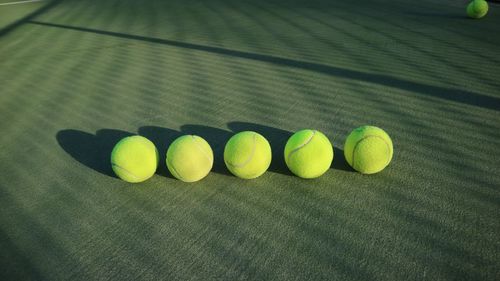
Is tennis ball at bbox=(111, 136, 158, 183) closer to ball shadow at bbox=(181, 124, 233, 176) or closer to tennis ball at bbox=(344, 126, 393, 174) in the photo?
ball shadow at bbox=(181, 124, 233, 176)

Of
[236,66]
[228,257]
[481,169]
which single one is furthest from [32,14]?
[481,169]

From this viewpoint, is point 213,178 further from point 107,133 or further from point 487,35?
point 487,35

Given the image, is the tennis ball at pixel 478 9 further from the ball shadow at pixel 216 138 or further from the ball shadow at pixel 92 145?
the ball shadow at pixel 92 145

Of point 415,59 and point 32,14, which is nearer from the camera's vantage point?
point 415,59

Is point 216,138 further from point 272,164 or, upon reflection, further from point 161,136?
point 272,164

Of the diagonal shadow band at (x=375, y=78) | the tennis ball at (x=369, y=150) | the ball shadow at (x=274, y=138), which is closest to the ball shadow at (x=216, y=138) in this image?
the ball shadow at (x=274, y=138)

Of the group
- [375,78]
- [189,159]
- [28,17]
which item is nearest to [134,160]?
[189,159]

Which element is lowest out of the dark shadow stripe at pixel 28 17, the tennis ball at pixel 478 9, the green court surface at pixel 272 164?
the green court surface at pixel 272 164
